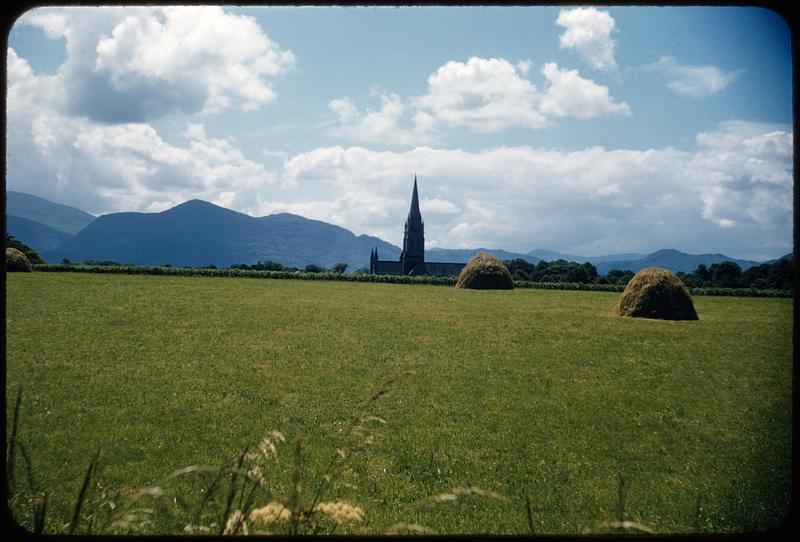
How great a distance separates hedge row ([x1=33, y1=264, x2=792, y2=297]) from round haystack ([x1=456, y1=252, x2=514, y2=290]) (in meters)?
3.75

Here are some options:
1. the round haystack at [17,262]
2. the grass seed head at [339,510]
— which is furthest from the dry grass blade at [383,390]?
the round haystack at [17,262]

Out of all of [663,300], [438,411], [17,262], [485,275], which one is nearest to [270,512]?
[438,411]

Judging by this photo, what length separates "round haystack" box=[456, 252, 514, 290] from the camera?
36.9 metres

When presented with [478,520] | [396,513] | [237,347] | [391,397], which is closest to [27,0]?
[396,513]

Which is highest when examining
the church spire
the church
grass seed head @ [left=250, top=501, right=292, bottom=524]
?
the church spire

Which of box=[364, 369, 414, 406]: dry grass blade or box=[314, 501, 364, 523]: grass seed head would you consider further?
box=[314, 501, 364, 523]: grass seed head

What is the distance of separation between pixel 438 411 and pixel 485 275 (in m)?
29.0

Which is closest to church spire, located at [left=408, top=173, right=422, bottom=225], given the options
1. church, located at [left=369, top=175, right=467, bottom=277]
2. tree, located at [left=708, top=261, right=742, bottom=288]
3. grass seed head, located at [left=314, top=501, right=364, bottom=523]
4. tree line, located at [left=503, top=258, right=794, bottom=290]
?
church, located at [left=369, top=175, right=467, bottom=277]

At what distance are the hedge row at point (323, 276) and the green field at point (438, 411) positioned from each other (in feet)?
72.0

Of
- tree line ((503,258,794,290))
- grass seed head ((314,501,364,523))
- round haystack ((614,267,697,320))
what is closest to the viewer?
grass seed head ((314,501,364,523))

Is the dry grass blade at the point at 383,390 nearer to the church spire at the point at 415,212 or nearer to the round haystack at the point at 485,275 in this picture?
the round haystack at the point at 485,275

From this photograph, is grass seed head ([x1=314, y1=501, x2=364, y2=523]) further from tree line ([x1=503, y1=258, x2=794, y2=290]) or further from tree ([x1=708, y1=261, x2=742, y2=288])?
tree ([x1=708, y1=261, x2=742, y2=288])

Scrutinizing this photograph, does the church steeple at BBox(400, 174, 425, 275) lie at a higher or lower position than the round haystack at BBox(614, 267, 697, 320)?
higher

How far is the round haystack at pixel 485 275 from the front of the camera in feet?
121
